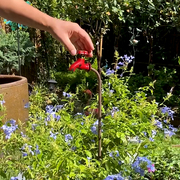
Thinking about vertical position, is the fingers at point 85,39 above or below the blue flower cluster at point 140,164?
above

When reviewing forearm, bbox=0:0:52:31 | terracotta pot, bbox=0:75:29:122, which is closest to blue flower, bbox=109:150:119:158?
forearm, bbox=0:0:52:31

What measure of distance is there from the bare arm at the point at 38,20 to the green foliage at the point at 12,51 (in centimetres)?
347

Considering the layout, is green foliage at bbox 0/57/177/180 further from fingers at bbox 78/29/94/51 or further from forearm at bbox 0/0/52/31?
forearm at bbox 0/0/52/31

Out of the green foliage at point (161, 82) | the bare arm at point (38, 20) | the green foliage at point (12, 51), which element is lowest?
the green foliage at point (161, 82)

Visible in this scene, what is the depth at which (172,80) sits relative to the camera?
4.70 meters

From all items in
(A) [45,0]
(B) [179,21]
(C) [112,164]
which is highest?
(A) [45,0]

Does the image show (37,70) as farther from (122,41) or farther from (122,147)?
(122,147)

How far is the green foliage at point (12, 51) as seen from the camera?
15.1 feet

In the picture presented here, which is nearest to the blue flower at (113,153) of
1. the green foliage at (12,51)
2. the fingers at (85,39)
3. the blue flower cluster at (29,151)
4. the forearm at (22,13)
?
the blue flower cluster at (29,151)

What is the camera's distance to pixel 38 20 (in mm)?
1191

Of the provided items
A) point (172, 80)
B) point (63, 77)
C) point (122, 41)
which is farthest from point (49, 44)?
point (172, 80)

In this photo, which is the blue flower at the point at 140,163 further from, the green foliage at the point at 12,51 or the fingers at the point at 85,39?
the green foliage at the point at 12,51

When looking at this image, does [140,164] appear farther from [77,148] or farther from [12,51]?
[12,51]

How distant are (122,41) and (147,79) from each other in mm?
1165
